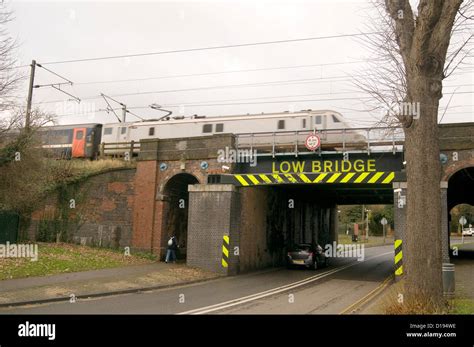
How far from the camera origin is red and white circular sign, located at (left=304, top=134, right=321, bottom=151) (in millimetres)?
21703

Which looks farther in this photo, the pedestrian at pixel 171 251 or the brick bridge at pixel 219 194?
the pedestrian at pixel 171 251

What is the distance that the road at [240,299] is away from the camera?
1164cm

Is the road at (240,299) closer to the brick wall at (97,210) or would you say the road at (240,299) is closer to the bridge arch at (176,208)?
the bridge arch at (176,208)

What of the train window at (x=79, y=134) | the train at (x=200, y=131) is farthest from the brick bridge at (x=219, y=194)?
the train window at (x=79, y=134)

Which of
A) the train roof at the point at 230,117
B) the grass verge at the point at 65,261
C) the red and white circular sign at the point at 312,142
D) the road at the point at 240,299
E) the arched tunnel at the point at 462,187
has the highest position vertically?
the train roof at the point at 230,117

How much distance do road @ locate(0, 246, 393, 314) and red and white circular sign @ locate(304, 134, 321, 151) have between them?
245 inches

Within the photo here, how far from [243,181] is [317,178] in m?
3.54

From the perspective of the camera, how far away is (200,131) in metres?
29.0

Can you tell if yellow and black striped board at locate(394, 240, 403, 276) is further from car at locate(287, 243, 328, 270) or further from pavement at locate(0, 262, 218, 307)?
pavement at locate(0, 262, 218, 307)

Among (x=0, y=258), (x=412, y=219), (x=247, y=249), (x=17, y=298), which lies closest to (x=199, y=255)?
(x=247, y=249)

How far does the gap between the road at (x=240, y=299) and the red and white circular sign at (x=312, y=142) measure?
622cm

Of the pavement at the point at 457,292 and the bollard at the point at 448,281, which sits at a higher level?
the bollard at the point at 448,281

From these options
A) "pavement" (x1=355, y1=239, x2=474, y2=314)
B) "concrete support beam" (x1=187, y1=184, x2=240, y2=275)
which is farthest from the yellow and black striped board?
"concrete support beam" (x1=187, y1=184, x2=240, y2=275)

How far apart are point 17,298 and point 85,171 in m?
15.5
